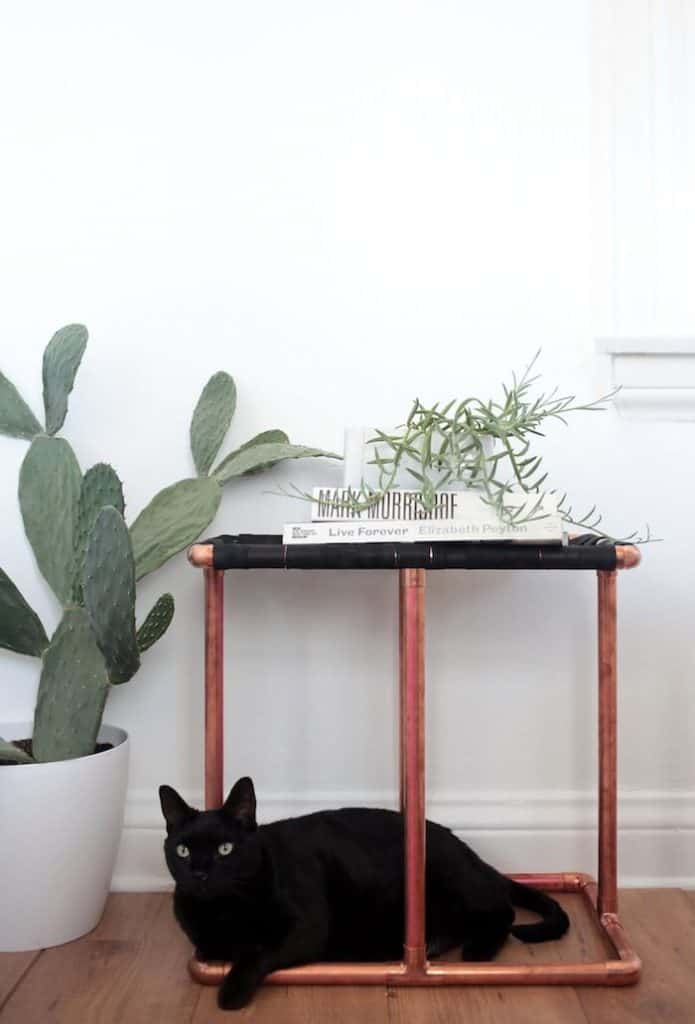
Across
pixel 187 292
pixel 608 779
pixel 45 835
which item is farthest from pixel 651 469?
pixel 45 835

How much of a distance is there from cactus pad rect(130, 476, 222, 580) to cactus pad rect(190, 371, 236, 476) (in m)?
0.05

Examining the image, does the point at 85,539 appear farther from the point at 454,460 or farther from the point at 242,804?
the point at 454,460

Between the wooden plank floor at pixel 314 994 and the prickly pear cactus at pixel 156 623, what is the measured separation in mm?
404

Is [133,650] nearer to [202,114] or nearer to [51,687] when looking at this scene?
[51,687]

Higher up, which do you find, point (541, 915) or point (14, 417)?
point (14, 417)

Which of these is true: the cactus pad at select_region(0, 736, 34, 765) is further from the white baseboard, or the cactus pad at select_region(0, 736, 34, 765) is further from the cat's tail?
the cat's tail

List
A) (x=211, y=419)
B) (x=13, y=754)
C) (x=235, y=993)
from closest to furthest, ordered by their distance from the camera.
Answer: (x=235, y=993)
(x=13, y=754)
(x=211, y=419)

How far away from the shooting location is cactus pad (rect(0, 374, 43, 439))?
4.65ft

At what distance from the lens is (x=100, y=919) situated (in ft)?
4.38

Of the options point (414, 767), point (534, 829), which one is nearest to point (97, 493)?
point (414, 767)

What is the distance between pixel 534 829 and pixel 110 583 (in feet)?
2.54

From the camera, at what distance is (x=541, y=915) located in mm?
1302

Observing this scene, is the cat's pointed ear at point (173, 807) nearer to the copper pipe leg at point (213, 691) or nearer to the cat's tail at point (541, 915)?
the copper pipe leg at point (213, 691)

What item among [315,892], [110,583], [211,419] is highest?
[211,419]
